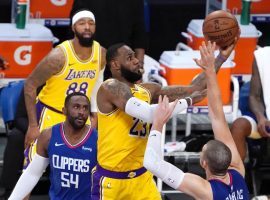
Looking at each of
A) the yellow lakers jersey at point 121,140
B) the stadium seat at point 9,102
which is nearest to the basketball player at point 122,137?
the yellow lakers jersey at point 121,140

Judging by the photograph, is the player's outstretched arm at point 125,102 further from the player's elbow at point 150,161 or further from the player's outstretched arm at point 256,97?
the player's outstretched arm at point 256,97

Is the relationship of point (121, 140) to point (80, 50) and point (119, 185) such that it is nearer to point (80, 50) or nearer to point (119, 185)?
point (119, 185)

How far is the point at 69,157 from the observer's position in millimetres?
10359

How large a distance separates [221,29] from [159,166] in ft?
6.01

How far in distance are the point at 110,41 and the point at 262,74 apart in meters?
1.53

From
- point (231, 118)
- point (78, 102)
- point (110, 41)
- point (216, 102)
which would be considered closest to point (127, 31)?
point (110, 41)

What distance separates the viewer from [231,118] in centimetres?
1301

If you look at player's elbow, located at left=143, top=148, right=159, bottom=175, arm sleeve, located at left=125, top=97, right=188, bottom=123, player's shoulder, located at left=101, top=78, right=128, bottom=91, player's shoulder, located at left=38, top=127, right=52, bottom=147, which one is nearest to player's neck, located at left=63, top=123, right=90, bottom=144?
player's shoulder, located at left=38, top=127, right=52, bottom=147

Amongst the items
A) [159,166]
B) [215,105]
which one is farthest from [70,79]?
[159,166]

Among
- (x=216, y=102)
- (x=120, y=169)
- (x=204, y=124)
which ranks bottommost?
(x=204, y=124)

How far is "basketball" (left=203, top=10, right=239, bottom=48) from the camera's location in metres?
10.4

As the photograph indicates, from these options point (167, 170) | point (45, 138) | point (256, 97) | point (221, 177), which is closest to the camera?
point (221, 177)

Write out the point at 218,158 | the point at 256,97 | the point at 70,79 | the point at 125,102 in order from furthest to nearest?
the point at 256,97, the point at 70,79, the point at 125,102, the point at 218,158

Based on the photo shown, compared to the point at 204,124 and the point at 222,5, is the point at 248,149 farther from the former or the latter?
the point at 222,5
